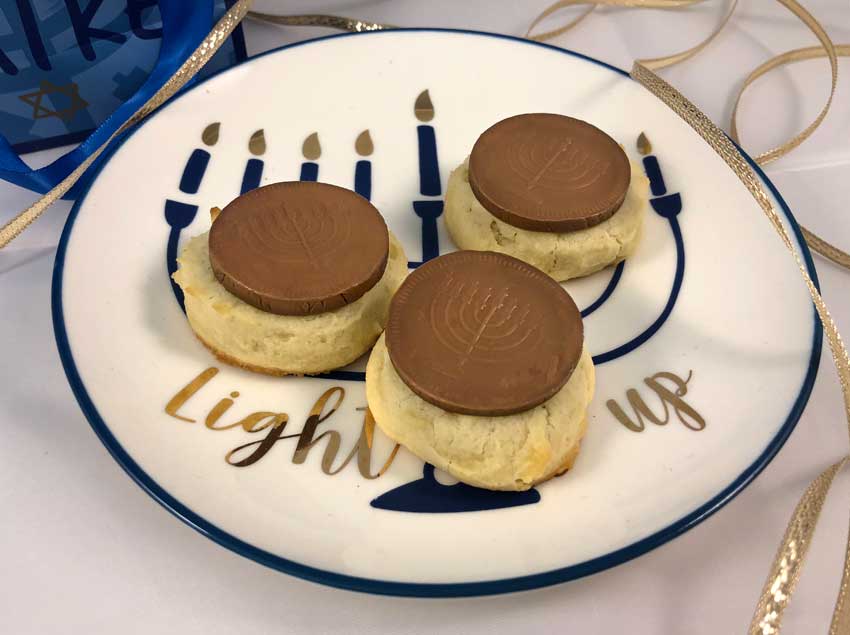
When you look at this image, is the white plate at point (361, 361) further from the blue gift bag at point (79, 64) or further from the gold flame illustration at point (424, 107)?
the blue gift bag at point (79, 64)

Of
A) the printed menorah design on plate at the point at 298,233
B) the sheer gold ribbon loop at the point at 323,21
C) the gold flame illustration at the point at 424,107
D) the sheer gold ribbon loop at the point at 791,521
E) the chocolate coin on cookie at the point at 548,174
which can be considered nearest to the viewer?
the sheer gold ribbon loop at the point at 791,521

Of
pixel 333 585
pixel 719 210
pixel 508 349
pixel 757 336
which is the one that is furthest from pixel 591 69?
pixel 333 585

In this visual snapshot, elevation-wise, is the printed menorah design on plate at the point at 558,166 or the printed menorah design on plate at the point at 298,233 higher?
the printed menorah design on plate at the point at 558,166

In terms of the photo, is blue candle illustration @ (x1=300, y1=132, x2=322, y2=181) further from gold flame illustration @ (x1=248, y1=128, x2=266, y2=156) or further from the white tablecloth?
the white tablecloth

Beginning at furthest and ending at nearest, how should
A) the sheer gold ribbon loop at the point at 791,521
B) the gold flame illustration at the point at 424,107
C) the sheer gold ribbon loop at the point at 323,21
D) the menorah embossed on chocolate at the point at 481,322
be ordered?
the sheer gold ribbon loop at the point at 323,21 → the gold flame illustration at the point at 424,107 → the menorah embossed on chocolate at the point at 481,322 → the sheer gold ribbon loop at the point at 791,521

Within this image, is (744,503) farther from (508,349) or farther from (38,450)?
(38,450)

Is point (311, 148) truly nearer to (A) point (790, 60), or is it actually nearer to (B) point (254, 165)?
(B) point (254, 165)

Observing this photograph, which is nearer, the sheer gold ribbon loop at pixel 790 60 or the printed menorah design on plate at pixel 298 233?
the printed menorah design on plate at pixel 298 233

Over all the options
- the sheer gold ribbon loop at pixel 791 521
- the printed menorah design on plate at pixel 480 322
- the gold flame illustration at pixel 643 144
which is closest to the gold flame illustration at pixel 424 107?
the gold flame illustration at pixel 643 144
